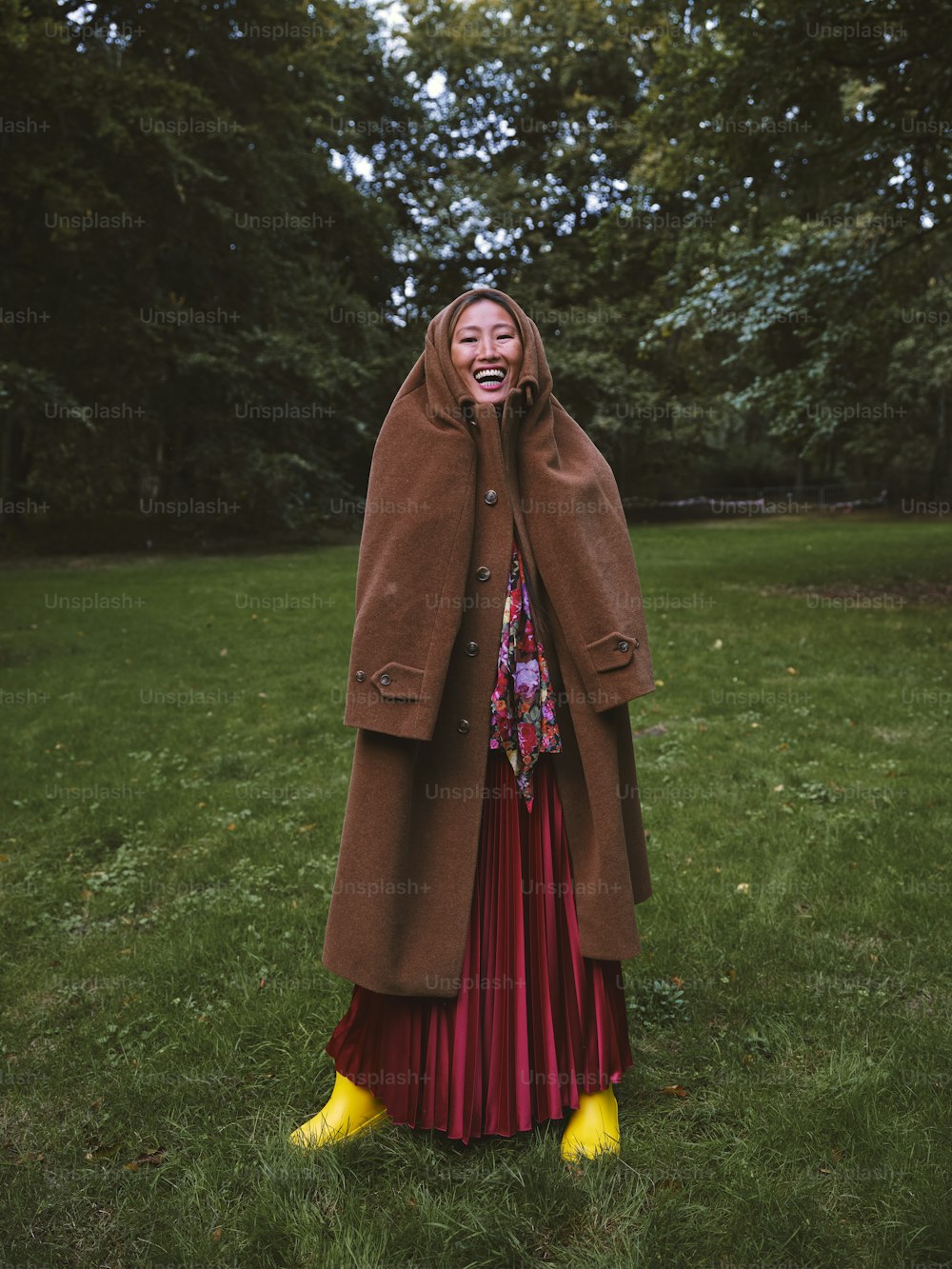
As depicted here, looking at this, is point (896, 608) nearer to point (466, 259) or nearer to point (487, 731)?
point (487, 731)

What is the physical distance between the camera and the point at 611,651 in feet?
8.76

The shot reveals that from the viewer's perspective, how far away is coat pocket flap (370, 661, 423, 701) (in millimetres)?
2598

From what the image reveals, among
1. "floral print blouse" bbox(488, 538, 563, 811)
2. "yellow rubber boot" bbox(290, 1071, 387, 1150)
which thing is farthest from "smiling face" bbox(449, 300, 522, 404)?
"yellow rubber boot" bbox(290, 1071, 387, 1150)

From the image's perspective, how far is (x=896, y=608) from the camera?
38.2 ft

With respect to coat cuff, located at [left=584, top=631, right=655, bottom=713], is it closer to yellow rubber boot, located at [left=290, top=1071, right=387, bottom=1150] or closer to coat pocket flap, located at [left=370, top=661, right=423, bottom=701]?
coat pocket flap, located at [left=370, top=661, right=423, bottom=701]

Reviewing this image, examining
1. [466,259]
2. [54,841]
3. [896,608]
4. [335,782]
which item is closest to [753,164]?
[896,608]

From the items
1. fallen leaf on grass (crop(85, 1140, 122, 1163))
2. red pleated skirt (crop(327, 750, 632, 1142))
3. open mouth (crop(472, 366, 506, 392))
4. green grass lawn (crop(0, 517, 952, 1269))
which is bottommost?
fallen leaf on grass (crop(85, 1140, 122, 1163))

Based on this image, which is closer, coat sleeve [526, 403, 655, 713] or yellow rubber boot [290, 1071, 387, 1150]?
coat sleeve [526, 403, 655, 713]

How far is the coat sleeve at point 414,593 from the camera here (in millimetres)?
2604

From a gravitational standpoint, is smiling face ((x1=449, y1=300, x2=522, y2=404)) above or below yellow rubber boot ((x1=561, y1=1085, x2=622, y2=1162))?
above

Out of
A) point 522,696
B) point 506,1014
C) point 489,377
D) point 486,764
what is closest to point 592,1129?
point 506,1014

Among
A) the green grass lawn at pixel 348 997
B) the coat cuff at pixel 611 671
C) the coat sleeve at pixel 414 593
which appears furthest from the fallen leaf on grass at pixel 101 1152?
the coat cuff at pixel 611 671

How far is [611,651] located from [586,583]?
8.1 inches

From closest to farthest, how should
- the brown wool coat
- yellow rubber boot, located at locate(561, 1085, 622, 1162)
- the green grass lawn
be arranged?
the green grass lawn → the brown wool coat → yellow rubber boot, located at locate(561, 1085, 622, 1162)
